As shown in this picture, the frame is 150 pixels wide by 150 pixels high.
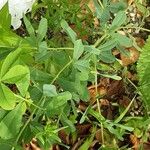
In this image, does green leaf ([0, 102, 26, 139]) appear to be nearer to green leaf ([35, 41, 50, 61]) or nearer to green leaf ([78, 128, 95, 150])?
green leaf ([35, 41, 50, 61])

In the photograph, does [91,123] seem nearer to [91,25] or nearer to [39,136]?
[91,25]

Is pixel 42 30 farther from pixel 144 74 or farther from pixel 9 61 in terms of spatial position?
pixel 144 74

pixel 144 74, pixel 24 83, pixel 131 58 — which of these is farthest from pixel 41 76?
pixel 131 58

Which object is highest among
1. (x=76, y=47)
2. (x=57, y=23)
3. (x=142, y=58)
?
Answer: (x=76, y=47)

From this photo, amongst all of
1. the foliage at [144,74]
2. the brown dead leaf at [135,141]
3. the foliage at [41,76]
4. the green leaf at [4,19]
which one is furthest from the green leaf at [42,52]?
→ the brown dead leaf at [135,141]

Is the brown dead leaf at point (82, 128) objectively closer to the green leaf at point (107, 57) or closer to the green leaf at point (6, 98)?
the green leaf at point (107, 57)

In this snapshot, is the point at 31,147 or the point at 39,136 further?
the point at 31,147

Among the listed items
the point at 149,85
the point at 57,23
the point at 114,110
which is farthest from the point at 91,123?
the point at 57,23
